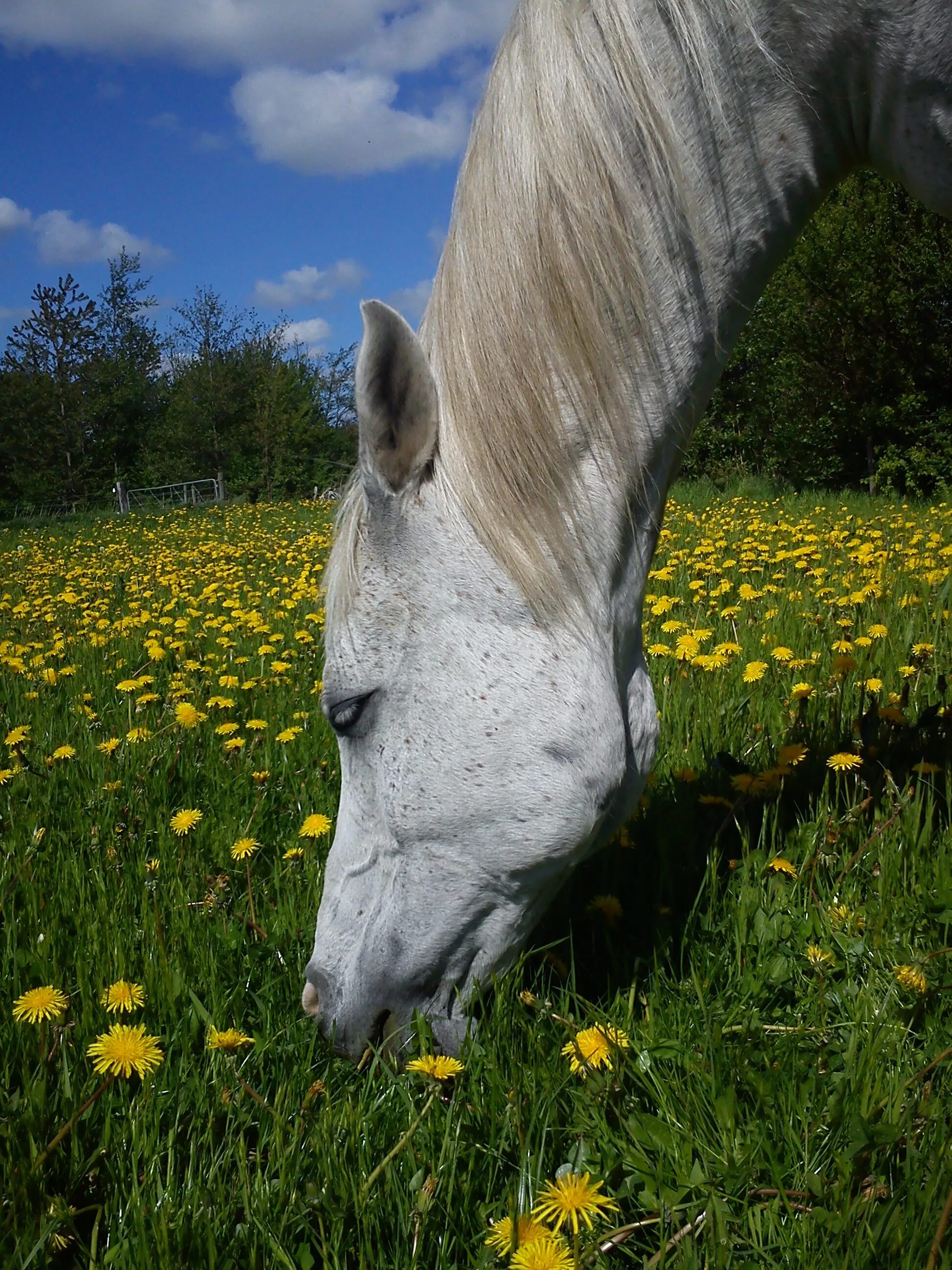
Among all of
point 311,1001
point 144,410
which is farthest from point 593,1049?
point 144,410

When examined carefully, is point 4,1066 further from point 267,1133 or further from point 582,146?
point 582,146

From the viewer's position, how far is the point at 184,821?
2254 millimetres

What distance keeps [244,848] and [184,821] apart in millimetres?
240

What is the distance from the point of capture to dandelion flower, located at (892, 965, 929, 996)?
1499 mm

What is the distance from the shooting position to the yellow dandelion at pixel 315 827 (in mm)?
2141

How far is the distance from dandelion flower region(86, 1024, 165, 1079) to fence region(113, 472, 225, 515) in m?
25.6

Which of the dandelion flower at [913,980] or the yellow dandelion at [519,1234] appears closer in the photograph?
the yellow dandelion at [519,1234]

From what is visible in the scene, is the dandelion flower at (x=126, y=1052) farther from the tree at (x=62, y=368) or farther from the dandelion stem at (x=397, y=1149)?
the tree at (x=62, y=368)

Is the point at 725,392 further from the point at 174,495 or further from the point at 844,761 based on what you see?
the point at 844,761

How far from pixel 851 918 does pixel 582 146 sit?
1591 millimetres

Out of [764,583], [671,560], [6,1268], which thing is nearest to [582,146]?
[6,1268]

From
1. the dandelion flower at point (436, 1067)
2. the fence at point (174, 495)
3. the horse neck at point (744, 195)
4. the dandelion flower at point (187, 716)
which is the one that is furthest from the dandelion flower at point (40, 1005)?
the fence at point (174, 495)

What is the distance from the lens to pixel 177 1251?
3.58 feet

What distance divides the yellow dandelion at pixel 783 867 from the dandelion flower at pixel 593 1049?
69 cm
